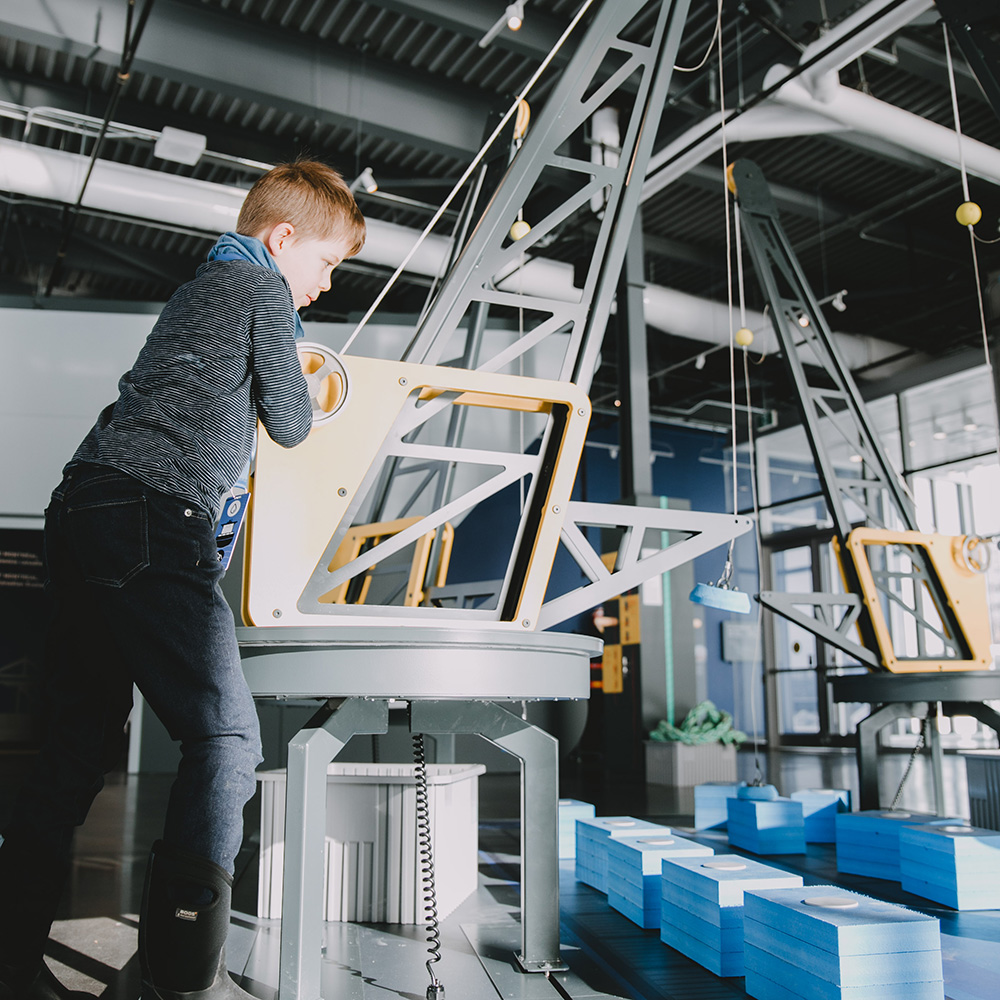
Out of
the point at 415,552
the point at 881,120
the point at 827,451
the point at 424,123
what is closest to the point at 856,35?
the point at 881,120

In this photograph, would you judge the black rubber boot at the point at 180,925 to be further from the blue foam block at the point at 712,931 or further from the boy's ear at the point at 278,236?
the blue foam block at the point at 712,931

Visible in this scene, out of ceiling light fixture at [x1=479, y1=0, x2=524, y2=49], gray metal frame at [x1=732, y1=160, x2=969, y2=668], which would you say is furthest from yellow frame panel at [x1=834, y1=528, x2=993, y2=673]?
ceiling light fixture at [x1=479, y1=0, x2=524, y2=49]

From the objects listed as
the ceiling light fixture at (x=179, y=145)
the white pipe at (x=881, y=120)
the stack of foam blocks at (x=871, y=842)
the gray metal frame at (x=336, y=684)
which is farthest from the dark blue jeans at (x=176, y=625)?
the ceiling light fixture at (x=179, y=145)

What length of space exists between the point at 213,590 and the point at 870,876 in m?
3.03

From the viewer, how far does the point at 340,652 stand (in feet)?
5.53

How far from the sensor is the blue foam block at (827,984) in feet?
5.62

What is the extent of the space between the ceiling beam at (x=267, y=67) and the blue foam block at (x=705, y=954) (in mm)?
6027

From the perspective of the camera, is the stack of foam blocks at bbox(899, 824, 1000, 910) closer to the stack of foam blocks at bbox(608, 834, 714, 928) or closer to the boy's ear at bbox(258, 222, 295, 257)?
the stack of foam blocks at bbox(608, 834, 714, 928)

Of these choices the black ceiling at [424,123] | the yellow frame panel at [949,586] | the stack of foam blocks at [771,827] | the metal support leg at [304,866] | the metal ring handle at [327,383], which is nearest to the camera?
the metal support leg at [304,866]

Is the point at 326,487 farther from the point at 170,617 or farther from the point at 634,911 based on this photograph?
the point at 634,911

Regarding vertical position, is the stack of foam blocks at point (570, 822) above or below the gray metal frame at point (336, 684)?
below

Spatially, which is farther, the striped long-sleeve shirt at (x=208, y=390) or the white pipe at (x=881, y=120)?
the white pipe at (x=881, y=120)

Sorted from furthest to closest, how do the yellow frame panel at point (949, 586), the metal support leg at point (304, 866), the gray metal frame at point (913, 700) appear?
the yellow frame panel at point (949, 586) → the gray metal frame at point (913, 700) → the metal support leg at point (304, 866)

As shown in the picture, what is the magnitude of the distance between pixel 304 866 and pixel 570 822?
7.79ft
